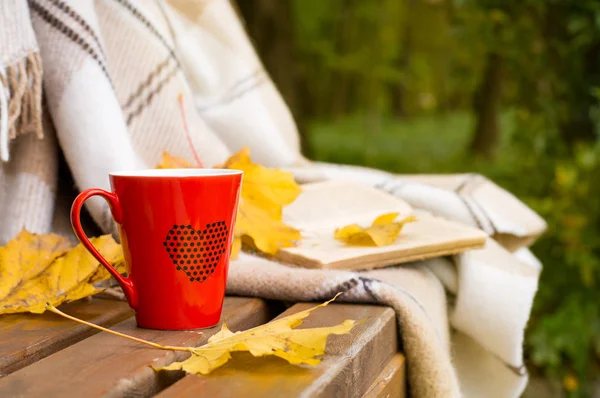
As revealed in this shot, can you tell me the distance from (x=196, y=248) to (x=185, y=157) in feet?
1.83

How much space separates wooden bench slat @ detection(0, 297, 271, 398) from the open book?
0.23 metres

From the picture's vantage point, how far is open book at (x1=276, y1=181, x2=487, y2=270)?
0.84 metres

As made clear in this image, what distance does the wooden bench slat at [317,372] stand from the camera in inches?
19.7

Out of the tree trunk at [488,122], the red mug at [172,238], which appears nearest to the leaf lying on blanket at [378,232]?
the red mug at [172,238]

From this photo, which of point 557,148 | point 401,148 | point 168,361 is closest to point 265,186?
point 168,361

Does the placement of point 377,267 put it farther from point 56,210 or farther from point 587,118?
point 587,118

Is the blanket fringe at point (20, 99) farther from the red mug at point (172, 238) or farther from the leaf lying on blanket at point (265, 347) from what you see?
the leaf lying on blanket at point (265, 347)

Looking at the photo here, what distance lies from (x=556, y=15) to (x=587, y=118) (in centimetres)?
36

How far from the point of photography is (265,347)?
55 centimetres

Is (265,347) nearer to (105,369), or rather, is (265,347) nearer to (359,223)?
(105,369)

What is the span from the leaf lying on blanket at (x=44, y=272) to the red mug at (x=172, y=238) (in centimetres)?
10

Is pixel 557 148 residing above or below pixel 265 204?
below

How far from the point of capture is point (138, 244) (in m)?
0.65

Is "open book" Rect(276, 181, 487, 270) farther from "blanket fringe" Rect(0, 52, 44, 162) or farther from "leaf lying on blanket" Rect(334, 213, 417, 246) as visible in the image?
"blanket fringe" Rect(0, 52, 44, 162)
